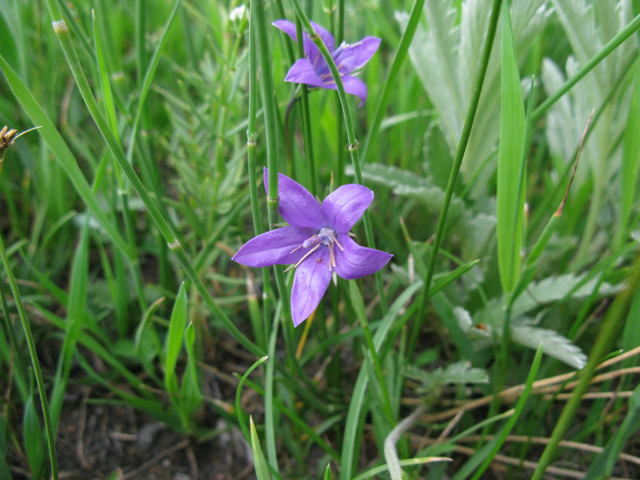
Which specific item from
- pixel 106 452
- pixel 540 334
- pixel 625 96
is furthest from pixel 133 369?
pixel 625 96

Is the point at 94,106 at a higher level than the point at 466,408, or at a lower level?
higher

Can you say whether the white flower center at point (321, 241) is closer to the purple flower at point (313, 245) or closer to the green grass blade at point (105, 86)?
the purple flower at point (313, 245)

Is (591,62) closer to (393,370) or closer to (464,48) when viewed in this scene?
(464,48)

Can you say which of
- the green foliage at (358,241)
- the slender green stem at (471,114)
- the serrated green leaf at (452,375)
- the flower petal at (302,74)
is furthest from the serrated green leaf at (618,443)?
the flower petal at (302,74)

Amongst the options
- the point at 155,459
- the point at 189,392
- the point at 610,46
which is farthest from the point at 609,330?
the point at 155,459

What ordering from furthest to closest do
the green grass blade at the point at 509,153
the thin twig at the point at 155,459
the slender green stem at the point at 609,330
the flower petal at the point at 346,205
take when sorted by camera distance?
the thin twig at the point at 155,459 < the green grass blade at the point at 509,153 < the flower petal at the point at 346,205 < the slender green stem at the point at 609,330

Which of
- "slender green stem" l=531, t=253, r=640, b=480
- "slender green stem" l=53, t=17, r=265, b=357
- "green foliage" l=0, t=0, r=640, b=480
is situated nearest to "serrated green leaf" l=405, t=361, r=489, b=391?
"green foliage" l=0, t=0, r=640, b=480

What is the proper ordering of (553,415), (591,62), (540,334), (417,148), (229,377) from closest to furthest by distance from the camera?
(591,62), (540,334), (553,415), (229,377), (417,148)
